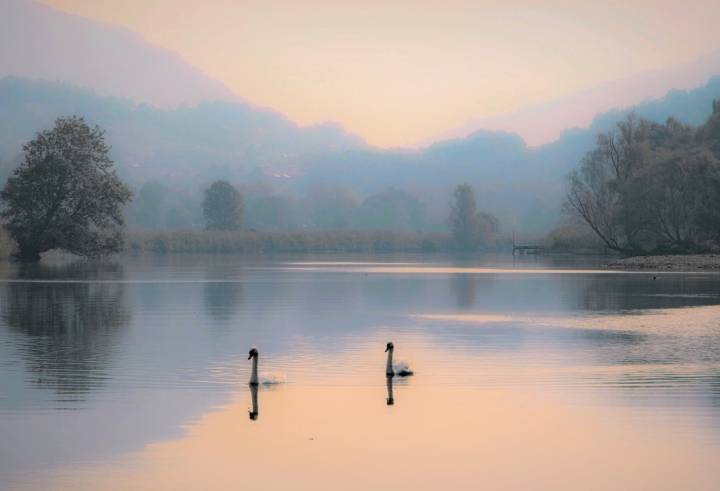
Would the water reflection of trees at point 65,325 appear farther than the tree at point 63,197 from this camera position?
No

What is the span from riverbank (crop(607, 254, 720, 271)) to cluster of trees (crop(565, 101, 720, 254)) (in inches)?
125

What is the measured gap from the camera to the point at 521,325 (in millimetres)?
46375

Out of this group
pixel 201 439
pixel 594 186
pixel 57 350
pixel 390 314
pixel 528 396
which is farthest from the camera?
pixel 594 186

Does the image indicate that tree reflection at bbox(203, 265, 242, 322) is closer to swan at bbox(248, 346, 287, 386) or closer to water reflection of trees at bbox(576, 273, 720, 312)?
water reflection of trees at bbox(576, 273, 720, 312)

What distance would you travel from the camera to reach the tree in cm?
10938

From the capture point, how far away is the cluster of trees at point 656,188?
11550 cm

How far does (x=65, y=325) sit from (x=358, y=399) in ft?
71.7

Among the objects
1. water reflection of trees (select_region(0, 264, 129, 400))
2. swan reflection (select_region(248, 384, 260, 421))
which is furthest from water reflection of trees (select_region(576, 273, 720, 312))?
swan reflection (select_region(248, 384, 260, 421))

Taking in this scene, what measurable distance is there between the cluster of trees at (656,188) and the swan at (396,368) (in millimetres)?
89885

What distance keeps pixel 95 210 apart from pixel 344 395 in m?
87.4

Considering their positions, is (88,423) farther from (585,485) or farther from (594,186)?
(594,186)

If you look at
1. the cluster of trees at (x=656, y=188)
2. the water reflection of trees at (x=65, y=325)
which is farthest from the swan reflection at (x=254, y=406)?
the cluster of trees at (x=656, y=188)

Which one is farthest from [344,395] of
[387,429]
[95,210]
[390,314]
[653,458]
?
[95,210]

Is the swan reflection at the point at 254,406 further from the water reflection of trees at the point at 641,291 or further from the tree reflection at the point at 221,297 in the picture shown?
the water reflection of trees at the point at 641,291
